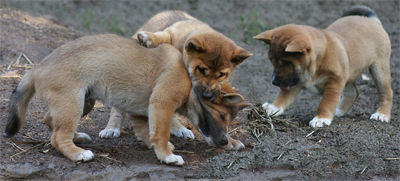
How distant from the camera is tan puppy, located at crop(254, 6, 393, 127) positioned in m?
6.16

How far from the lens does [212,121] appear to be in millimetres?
4645

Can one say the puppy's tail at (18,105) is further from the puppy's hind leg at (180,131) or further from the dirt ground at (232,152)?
the puppy's hind leg at (180,131)

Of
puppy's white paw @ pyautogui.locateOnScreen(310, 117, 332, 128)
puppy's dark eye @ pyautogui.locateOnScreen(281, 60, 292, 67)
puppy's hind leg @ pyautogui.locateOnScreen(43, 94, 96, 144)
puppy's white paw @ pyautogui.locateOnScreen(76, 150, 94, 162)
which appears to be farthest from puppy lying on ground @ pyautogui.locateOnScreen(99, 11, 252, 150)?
puppy's dark eye @ pyautogui.locateOnScreen(281, 60, 292, 67)

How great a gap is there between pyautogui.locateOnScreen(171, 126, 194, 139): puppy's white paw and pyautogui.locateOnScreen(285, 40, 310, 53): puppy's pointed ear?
182 cm

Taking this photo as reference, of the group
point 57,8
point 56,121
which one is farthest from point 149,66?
point 57,8

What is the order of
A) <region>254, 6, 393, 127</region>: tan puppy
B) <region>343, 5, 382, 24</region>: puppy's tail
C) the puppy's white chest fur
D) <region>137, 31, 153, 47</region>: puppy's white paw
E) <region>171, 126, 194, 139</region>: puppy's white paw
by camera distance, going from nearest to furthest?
<region>137, 31, 153, 47</region>: puppy's white paw
<region>171, 126, 194, 139</region>: puppy's white paw
<region>254, 6, 393, 127</region>: tan puppy
the puppy's white chest fur
<region>343, 5, 382, 24</region>: puppy's tail

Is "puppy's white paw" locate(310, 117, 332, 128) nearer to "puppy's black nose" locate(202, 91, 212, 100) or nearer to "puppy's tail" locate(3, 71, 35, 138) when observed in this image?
"puppy's black nose" locate(202, 91, 212, 100)

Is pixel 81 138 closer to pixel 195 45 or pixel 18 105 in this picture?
pixel 18 105

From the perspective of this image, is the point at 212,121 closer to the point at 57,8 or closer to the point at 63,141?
the point at 63,141

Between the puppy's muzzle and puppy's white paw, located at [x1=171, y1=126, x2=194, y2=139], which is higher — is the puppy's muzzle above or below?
above

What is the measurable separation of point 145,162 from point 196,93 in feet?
3.12

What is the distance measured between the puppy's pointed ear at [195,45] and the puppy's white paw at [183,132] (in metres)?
1.43

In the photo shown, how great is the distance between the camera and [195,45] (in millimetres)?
4441

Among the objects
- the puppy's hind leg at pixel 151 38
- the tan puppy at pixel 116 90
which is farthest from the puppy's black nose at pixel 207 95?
the puppy's hind leg at pixel 151 38
